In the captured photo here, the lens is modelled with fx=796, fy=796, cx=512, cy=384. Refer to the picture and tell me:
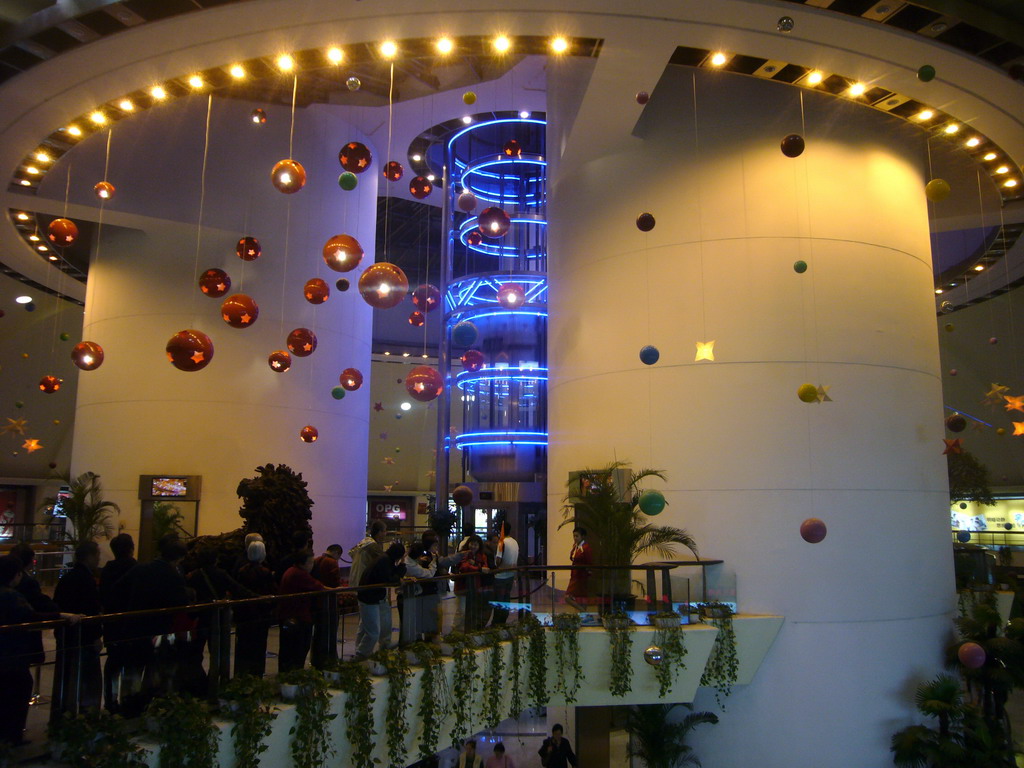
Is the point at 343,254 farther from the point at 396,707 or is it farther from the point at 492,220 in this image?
the point at 396,707

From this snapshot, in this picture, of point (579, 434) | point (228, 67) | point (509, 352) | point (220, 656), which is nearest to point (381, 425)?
point (509, 352)

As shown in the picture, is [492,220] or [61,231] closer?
[61,231]

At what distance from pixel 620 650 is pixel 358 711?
12.1 ft

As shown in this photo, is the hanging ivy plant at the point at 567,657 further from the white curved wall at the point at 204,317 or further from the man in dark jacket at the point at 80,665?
the white curved wall at the point at 204,317

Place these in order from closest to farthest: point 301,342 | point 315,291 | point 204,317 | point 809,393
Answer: point 809,393 < point 301,342 < point 315,291 < point 204,317

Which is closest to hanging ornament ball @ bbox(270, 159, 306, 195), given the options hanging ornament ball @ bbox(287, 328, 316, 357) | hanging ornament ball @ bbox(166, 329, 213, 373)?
hanging ornament ball @ bbox(166, 329, 213, 373)

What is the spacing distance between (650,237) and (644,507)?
435 centimetres

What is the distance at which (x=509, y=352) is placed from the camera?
17891 millimetres

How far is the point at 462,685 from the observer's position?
796 cm

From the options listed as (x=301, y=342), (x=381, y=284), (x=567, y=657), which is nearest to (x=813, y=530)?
(x=567, y=657)

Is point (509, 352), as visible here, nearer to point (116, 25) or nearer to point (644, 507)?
point (644, 507)

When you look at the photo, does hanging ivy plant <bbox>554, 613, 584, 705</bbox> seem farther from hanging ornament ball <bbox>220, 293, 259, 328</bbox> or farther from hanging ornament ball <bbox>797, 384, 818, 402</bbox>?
hanging ornament ball <bbox>220, 293, 259, 328</bbox>

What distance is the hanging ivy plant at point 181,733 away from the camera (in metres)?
5.31

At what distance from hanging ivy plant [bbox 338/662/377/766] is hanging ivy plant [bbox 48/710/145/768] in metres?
1.95
